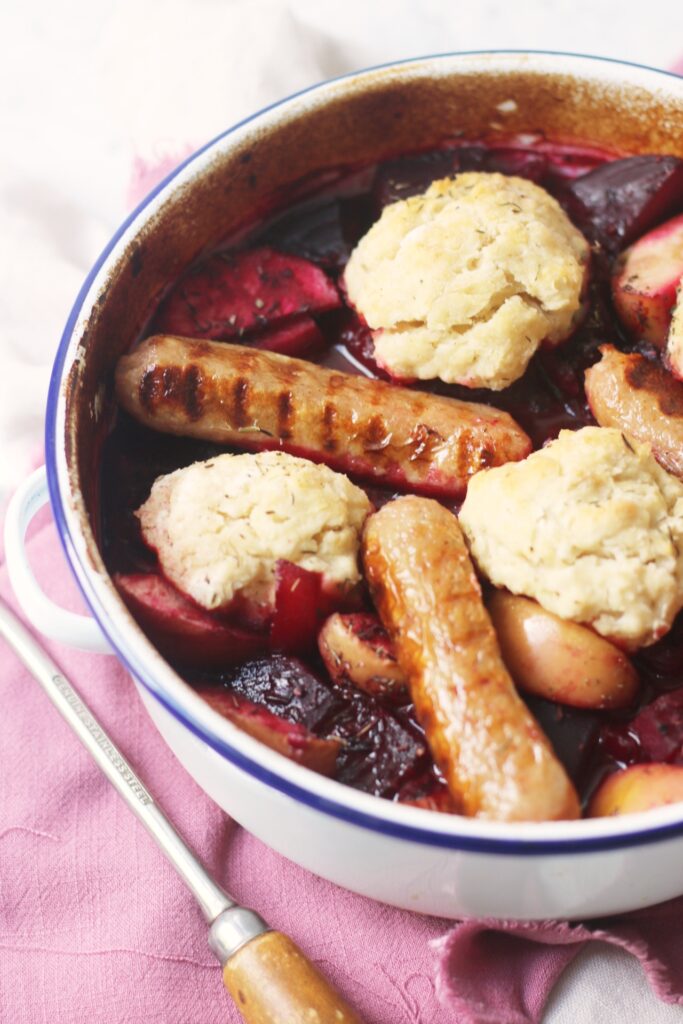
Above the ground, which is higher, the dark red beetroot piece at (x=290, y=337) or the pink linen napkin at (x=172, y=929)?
the dark red beetroot piece at (x=290, y=337)

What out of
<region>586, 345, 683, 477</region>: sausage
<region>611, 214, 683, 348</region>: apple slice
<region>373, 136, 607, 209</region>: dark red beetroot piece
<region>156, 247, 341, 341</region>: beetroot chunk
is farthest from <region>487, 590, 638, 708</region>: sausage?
<region>373, 136, 607, 209</region>: dark red beetroot piece

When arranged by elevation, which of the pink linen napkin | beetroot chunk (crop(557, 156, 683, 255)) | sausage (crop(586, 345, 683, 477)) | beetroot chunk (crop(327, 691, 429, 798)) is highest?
beetroot chunk (crop(557, 156, 683, 255))

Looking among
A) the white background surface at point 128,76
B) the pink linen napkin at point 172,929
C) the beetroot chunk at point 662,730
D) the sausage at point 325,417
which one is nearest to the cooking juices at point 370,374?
the beetroot chunk at point 662,730

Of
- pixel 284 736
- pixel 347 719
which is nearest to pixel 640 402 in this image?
pixel 347 719

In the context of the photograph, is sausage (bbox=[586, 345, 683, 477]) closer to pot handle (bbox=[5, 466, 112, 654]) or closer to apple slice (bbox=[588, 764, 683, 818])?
apple slice (bbox=[588, 764, 683, 818])

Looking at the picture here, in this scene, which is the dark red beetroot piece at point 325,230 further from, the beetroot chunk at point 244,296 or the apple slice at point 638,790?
the apple slice at point 638,790

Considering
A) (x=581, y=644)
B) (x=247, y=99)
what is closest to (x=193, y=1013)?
(x=581, y=644)

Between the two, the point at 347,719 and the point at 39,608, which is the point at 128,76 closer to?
the point at 39,608
